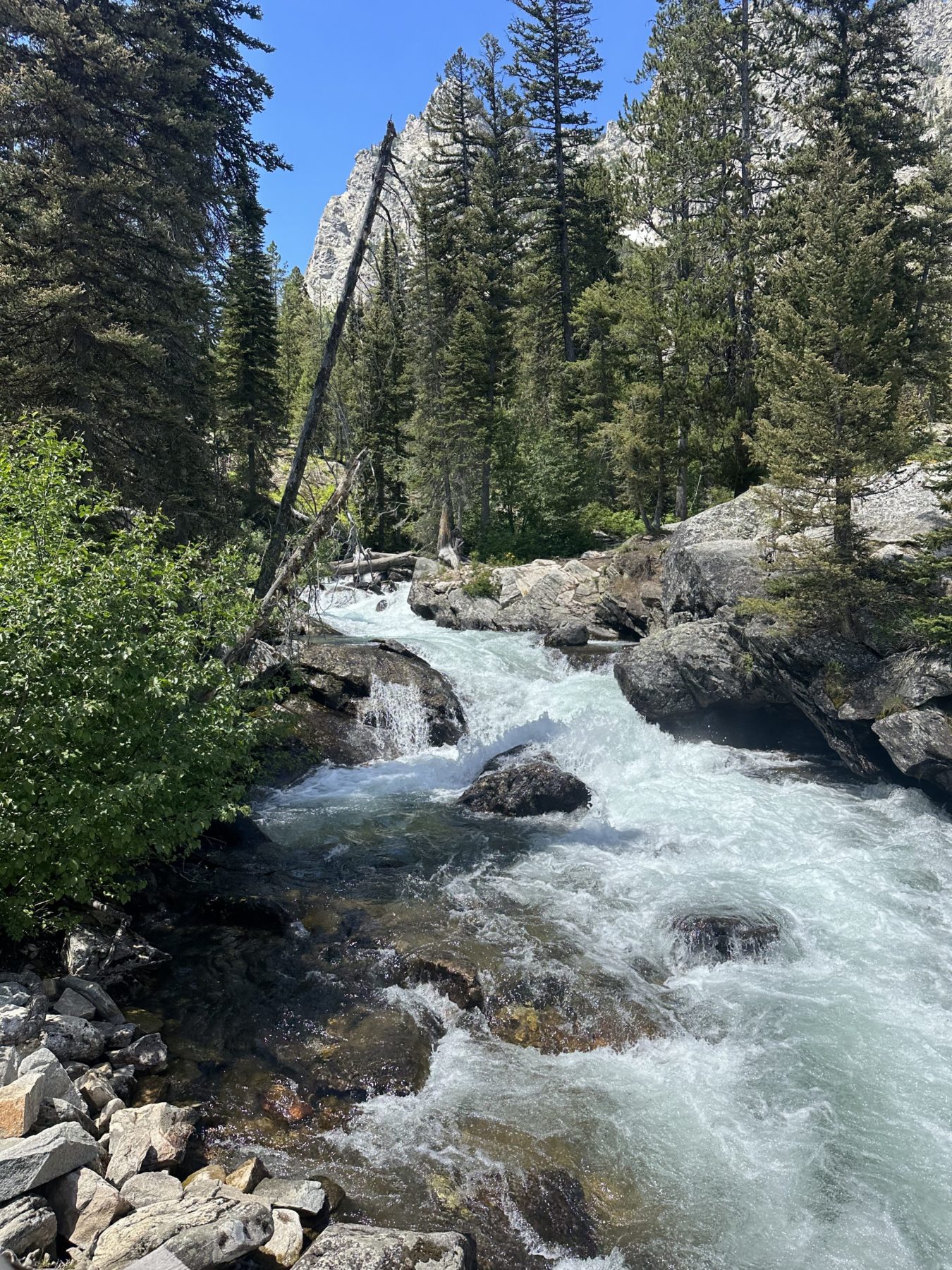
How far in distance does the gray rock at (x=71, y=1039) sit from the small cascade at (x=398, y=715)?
38.4 feet

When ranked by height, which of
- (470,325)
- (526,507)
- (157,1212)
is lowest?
(157,1212)

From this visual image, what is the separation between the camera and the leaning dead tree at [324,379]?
10.5 meters

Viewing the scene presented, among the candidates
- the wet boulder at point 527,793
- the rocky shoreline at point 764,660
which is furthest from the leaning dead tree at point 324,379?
the rocky shoreline at point 764,660

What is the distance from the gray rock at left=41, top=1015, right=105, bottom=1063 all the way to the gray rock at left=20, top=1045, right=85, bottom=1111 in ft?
1.44

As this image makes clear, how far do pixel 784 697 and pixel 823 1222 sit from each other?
11834 millimetres

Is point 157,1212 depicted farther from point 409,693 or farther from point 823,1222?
point 409,693

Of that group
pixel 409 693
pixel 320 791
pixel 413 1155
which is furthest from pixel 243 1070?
pixel 409 693

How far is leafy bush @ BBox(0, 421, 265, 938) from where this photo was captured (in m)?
7.15

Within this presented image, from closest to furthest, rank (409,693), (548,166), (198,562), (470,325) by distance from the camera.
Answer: (198,562)
(409,693)
(470,325)
(548,166)

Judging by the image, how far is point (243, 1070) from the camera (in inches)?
291

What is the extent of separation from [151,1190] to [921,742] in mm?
13027

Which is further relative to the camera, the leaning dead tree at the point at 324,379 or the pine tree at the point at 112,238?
the pine tree at the point at 112,238

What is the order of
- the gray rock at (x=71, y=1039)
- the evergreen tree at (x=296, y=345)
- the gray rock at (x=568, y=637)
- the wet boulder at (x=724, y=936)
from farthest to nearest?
the evergreen tree at (x=296, y=345)
the gray rock at (x=568, y=637)
the wet boulder at (x=724, y=936)
the gray rock at (x=71, y=1039)

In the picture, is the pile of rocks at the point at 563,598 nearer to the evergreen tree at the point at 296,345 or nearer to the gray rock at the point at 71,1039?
the gray rock at the point at 71,1039
